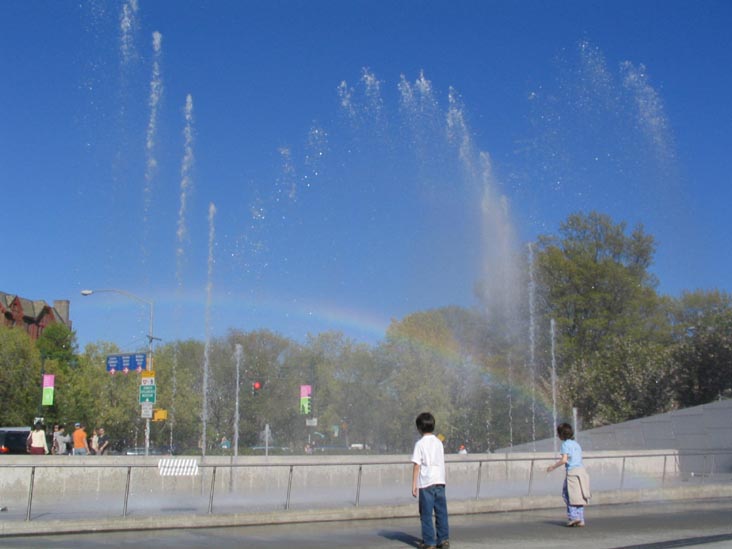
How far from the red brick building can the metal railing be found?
310 feet

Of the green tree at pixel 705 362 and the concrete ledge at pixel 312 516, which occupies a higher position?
the green tree at pixel 705 362

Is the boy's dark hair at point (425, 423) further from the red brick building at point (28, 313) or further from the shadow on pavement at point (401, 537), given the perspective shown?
the red brick building at point (28, 313)

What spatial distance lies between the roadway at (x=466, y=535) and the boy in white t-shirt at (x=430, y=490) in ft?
2.38

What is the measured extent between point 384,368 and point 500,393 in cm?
926

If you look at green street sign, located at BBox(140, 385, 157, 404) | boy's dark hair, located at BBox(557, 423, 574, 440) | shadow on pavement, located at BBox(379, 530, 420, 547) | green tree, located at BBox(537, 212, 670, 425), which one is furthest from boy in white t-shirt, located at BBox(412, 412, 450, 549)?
green tree, located at BBox(537, 212, 670, 425)

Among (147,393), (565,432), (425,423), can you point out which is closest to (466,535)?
(565,432)

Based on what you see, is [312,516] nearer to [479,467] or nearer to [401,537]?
→ [401,537]

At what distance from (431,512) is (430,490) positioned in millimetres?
267

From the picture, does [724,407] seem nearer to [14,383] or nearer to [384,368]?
[384,368]

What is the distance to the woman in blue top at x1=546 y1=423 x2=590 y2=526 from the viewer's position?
45.0 feet

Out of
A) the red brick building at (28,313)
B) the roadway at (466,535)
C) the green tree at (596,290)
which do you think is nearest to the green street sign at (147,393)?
the roadway at (466,535)

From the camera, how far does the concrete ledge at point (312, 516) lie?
41.8ft

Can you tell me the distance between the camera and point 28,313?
11931 cm

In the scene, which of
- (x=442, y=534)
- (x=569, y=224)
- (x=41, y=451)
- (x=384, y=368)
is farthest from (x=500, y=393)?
(x=442, y=534)
